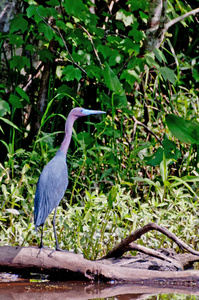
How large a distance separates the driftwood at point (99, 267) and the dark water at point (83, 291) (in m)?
0.05

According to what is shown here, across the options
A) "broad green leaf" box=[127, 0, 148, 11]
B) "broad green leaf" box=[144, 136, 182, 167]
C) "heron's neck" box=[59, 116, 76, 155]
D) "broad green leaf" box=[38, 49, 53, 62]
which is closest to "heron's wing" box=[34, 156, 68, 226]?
"heron's neck" box=[59, 116, 76, 155]

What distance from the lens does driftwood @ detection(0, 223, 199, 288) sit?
3.07 metres

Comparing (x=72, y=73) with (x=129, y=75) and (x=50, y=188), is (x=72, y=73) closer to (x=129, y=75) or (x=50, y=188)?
(x=129, y=75)

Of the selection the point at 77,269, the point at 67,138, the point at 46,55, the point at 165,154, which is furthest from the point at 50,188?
the point at 46,55

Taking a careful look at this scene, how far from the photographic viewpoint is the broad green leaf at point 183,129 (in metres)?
4.64

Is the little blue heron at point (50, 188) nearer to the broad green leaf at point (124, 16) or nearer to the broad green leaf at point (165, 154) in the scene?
the broad green leaf at point (165, 154)

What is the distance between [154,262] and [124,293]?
41 cm

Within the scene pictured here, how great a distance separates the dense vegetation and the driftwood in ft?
1.35

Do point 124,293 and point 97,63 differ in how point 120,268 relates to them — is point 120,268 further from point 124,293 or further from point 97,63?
point 97,63

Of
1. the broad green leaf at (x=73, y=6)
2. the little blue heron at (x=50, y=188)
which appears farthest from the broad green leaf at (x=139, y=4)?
the little blue heron at (x=50, y=188)

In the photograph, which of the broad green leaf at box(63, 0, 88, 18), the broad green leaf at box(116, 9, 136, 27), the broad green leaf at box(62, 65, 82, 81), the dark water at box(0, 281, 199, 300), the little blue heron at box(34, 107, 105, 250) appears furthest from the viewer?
the broad green leaf at box(116, 9, 136, 27)

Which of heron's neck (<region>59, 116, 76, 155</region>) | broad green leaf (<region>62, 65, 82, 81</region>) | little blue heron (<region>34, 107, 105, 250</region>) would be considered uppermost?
broad green leaf (<region>62, 65, 82, 81</region>)

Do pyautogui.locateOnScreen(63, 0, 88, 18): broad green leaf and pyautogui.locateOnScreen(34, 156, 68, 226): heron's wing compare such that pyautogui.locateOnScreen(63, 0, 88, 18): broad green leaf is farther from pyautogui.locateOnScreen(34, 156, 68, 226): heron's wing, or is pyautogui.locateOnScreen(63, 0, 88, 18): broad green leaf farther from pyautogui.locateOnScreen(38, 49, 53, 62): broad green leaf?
pyautogui.locateOnScreen(34, 156, 68, 226): heron's wing

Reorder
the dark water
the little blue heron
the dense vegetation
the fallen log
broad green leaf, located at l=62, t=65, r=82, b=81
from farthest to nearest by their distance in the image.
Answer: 1. broad green leaf, located at l=62, t=65, r=82, b=81
2. the dense vegetation
3. the little blue heron
4. the fallen log
5. the dark water
